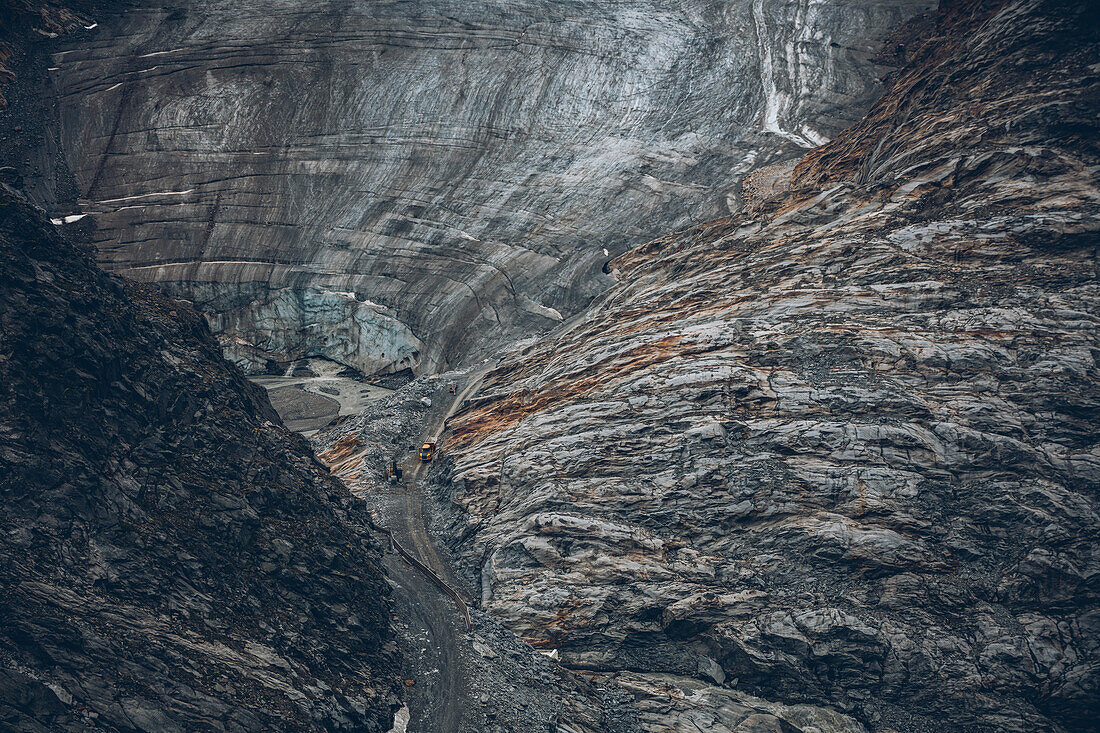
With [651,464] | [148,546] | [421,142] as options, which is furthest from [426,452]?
[421,142]

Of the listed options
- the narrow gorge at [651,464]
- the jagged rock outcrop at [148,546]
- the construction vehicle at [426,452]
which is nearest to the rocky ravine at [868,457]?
the narrow gorge at [651,464]

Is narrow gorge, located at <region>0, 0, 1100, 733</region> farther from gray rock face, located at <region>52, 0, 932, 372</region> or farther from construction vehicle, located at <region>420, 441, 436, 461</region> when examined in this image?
gray rock face, located at <region>52, 0, 932, 372</region>

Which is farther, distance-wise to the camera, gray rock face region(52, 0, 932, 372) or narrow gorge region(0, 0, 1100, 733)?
gray rock face region(52, 0, 932, 372)

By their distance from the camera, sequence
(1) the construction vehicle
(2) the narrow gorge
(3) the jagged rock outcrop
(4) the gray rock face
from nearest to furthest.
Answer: (3) the jagged rock outcrop < (2) the narrow gorge < (1) the construction vehicle < (4) the gray rock face

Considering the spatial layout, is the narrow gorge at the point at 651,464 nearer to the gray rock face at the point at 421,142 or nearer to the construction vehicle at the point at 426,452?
the construction vehicle at the point at 426,452

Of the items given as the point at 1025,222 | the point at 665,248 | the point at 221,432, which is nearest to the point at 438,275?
the point at 665,248

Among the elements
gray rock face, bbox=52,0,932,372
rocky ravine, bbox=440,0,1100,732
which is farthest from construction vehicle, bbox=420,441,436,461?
gray rock face, bbox=52,0,932,372
